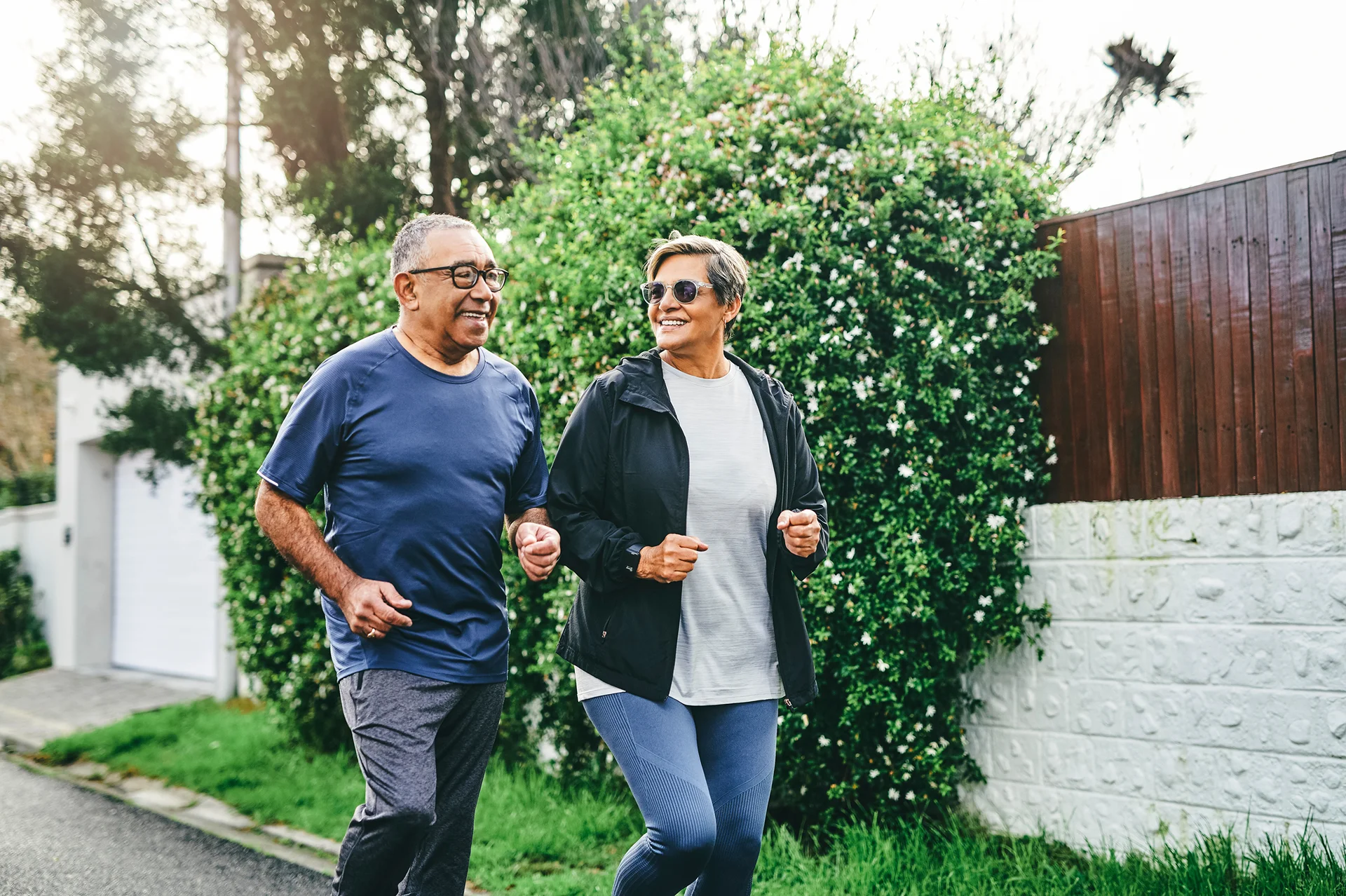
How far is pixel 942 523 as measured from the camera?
4.95 m

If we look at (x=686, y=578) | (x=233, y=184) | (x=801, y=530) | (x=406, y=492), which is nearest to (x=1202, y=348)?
(x=801, y=530)

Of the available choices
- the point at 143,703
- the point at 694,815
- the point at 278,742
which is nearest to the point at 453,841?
the point at 694,815

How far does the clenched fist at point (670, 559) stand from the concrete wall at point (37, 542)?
543 inches

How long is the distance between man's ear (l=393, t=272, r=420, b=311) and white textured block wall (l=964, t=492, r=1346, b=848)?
3.16 metres

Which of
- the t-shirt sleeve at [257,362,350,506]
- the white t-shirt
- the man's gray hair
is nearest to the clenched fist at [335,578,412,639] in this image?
the t-shirt sleeve at [257,362,350,506]

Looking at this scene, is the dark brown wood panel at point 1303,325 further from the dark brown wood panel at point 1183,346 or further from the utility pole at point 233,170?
the utility pole at point 233,170

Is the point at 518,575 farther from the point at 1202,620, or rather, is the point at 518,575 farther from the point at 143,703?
the point at 143,703

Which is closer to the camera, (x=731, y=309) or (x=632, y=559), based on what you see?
(x=632, y=559)

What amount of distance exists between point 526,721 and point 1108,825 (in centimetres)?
321

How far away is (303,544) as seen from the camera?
3.01 m

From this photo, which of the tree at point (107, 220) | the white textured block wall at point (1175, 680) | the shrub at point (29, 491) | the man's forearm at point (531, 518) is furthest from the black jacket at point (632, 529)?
the shrub at point (29, 491)

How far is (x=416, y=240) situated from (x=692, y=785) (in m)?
1.70

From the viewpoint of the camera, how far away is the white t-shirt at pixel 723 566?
3.11m

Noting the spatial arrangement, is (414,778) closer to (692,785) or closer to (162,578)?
(692,785)
